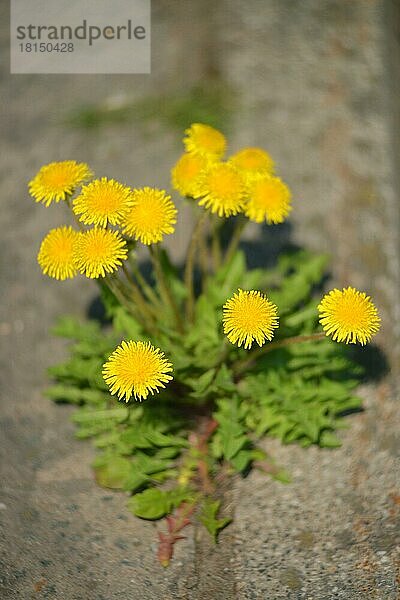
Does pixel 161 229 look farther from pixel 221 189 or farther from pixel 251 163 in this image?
pixel 251 163

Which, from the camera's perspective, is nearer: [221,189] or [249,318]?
[249,318]

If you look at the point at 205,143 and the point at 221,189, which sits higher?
the point at 205,143

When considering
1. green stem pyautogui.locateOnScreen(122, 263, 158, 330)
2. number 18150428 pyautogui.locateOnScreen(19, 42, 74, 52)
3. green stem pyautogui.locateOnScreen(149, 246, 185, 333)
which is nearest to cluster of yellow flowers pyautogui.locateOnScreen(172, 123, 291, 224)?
green stem pyautogui.locateOnScreen(149, 246, 185, 333)

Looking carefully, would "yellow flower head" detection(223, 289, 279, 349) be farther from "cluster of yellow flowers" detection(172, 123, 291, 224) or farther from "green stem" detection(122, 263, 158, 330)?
"green stem" detection(122, 263, 158, 330)

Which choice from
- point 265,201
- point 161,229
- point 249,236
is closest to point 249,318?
point 161,229

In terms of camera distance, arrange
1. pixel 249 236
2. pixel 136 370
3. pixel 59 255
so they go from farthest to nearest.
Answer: pixel 249 236
pixel 59 255
pixel 136 370

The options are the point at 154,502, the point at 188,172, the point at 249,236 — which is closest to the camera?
the point at 188,172

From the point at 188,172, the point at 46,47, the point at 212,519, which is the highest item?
the point at 46,47

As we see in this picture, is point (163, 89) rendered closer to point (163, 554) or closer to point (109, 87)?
point (109, 87)
